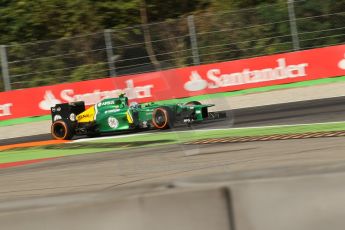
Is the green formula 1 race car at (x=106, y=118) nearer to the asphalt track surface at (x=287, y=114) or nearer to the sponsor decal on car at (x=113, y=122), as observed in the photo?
the sponsor decal on car at (x=113, y=122)

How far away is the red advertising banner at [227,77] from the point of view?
52.4ft

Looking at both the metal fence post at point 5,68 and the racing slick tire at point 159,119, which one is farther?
the metal fence post at point 5,68

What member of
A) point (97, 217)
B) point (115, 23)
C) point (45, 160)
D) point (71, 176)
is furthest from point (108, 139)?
point (115, 23)

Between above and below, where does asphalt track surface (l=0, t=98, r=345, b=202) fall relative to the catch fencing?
below

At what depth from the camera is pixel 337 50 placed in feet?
52.3

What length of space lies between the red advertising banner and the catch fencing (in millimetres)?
324

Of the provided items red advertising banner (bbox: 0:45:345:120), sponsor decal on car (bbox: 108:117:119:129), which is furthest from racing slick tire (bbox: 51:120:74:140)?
red advertising banner (bbox: 0:45:345:120)

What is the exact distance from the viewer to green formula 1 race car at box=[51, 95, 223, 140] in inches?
474

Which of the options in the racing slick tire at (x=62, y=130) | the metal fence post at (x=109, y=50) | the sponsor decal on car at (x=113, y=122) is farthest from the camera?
the metal fence post at (x=109, y=50)

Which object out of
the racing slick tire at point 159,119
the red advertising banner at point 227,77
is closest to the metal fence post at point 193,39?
the red advertising banner at point 227,77

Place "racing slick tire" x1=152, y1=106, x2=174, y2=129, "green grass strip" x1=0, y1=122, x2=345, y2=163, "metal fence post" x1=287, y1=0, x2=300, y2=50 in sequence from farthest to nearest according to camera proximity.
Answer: "metal fence post" x1=287, y1=0, x2=300, y2=50 < "racing slick tire" x1=152, y1=106, x2=174, y2=129 < "green grass strip" x1=0, y1=122, x2=345, y2=163

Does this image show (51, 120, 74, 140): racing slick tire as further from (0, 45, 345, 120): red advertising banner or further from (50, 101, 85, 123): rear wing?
(0, 45, 345, 120): red advertising banner

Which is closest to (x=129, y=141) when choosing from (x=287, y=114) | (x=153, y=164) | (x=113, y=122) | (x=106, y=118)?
(x=113, y=122)

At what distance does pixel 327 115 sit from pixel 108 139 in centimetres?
417
